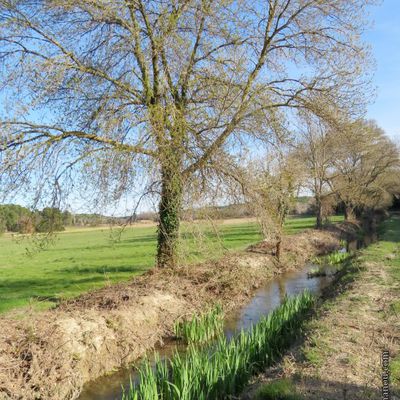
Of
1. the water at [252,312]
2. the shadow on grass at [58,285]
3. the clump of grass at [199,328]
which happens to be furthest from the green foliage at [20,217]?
the water at [252,312]

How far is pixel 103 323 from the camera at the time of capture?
9.05m

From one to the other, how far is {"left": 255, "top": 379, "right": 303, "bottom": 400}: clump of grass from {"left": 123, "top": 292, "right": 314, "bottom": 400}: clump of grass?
75 centimetres

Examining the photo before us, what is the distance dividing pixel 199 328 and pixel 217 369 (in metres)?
3.58

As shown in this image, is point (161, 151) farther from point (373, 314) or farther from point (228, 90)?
point (373, 314)

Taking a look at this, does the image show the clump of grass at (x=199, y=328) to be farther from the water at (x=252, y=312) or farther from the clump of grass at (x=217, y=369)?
the clump of grass at (x=217, y=369)

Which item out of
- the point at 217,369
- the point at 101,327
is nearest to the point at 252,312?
the point at 101,327

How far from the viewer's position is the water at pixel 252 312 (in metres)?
7.69

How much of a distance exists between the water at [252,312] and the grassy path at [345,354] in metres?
1.93

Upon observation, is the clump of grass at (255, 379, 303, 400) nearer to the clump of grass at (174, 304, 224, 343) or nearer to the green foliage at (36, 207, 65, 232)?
the clump of grass at (174, 304, 224, 343)

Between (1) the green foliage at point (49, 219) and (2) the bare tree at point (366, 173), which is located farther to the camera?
(2) the bare tree at point (366, 173)

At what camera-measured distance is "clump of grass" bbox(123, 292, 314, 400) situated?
5.71 meters

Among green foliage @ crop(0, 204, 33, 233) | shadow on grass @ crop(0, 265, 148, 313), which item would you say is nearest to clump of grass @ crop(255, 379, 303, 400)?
shadow on grass @ crop(0, 265, 148, 313)

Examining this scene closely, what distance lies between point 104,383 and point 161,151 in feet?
18.2

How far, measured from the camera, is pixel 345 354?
6387 millimetres
